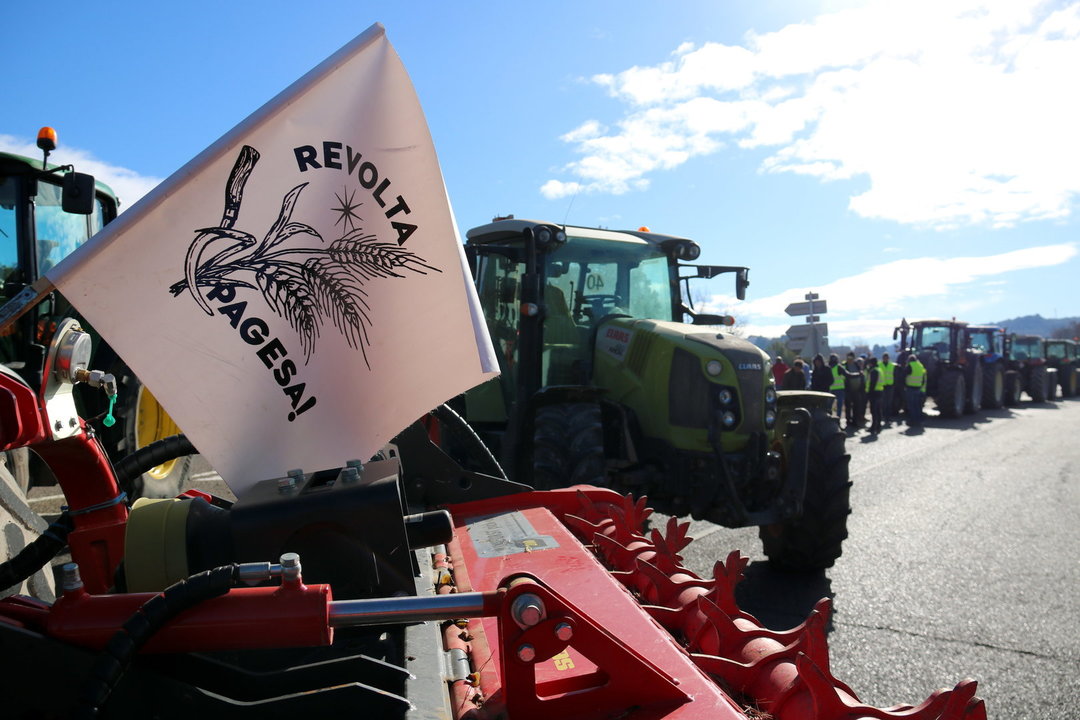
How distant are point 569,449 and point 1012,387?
2516cm

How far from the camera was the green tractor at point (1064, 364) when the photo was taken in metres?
30.4

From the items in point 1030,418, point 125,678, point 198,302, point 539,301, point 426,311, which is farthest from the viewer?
point 1030,418

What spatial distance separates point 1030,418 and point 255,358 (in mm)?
23145

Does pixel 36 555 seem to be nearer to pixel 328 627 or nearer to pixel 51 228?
pixel 328 627

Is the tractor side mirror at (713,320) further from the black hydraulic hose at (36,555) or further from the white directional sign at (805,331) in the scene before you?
the white directional sign at (805,331)

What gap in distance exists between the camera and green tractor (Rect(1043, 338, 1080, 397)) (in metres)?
30.4

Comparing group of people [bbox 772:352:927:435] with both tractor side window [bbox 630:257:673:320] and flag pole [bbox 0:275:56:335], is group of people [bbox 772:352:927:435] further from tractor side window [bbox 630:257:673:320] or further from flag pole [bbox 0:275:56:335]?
flag pole [bbox 0:275:56:335]

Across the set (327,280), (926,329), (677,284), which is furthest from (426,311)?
(926,329)

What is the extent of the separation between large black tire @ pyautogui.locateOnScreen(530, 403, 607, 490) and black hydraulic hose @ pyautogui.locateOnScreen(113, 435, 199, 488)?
9.54ft

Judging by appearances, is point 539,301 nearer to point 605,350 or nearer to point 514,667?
point 605,350

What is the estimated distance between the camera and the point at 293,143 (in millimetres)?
1775

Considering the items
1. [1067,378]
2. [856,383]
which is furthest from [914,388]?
[1067,378]

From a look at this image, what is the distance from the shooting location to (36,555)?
182 cm

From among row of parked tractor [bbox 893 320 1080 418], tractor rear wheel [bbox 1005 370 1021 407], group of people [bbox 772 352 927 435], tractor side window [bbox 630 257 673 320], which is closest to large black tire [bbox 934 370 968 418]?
row of parked tractor [bbox 893 320 1080 418]
